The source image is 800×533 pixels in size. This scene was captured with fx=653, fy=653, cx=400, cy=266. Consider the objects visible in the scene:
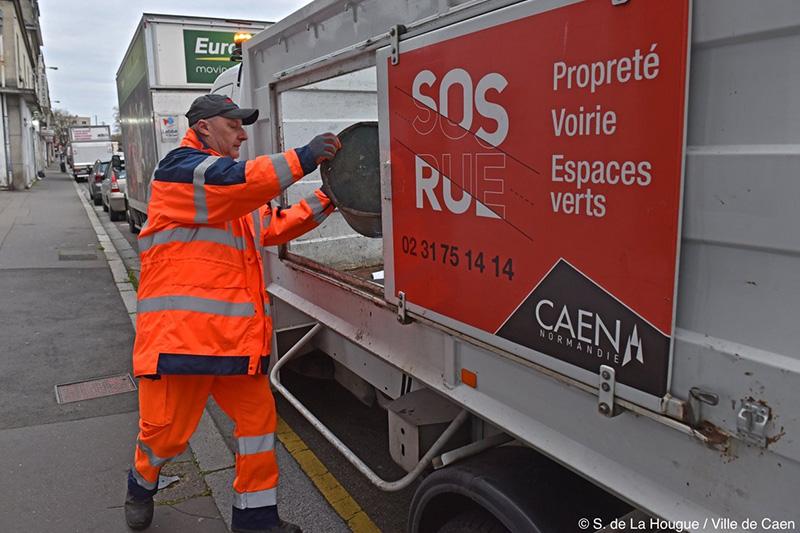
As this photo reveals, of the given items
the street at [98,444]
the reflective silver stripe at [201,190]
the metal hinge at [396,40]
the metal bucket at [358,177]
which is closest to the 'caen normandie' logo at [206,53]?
the street at [98,444]

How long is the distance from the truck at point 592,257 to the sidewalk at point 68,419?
4.88 ft

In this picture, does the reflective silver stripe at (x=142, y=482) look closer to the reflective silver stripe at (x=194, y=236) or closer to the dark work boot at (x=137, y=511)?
the dark work boot at (x=137, y=511)

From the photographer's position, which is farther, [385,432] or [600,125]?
[385,432]

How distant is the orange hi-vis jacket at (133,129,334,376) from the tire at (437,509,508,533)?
→ 112 cm

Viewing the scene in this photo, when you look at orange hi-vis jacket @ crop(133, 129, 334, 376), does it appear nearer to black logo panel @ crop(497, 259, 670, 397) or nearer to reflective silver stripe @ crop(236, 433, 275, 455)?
reflective silver stripe @ crop(236, 433, 275, 455)

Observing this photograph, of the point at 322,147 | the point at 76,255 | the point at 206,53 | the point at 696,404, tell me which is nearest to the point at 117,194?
the point at 76,255

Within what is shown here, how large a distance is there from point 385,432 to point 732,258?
124 inches

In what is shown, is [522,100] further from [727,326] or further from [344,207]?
[344,207]

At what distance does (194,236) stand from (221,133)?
50cm

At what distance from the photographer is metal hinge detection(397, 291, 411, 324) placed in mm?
2406

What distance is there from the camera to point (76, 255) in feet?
35.0

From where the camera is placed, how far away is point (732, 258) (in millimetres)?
1302

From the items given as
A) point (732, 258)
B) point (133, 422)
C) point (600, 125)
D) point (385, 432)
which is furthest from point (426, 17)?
point (133, 422)

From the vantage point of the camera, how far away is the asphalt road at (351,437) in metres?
3.36
